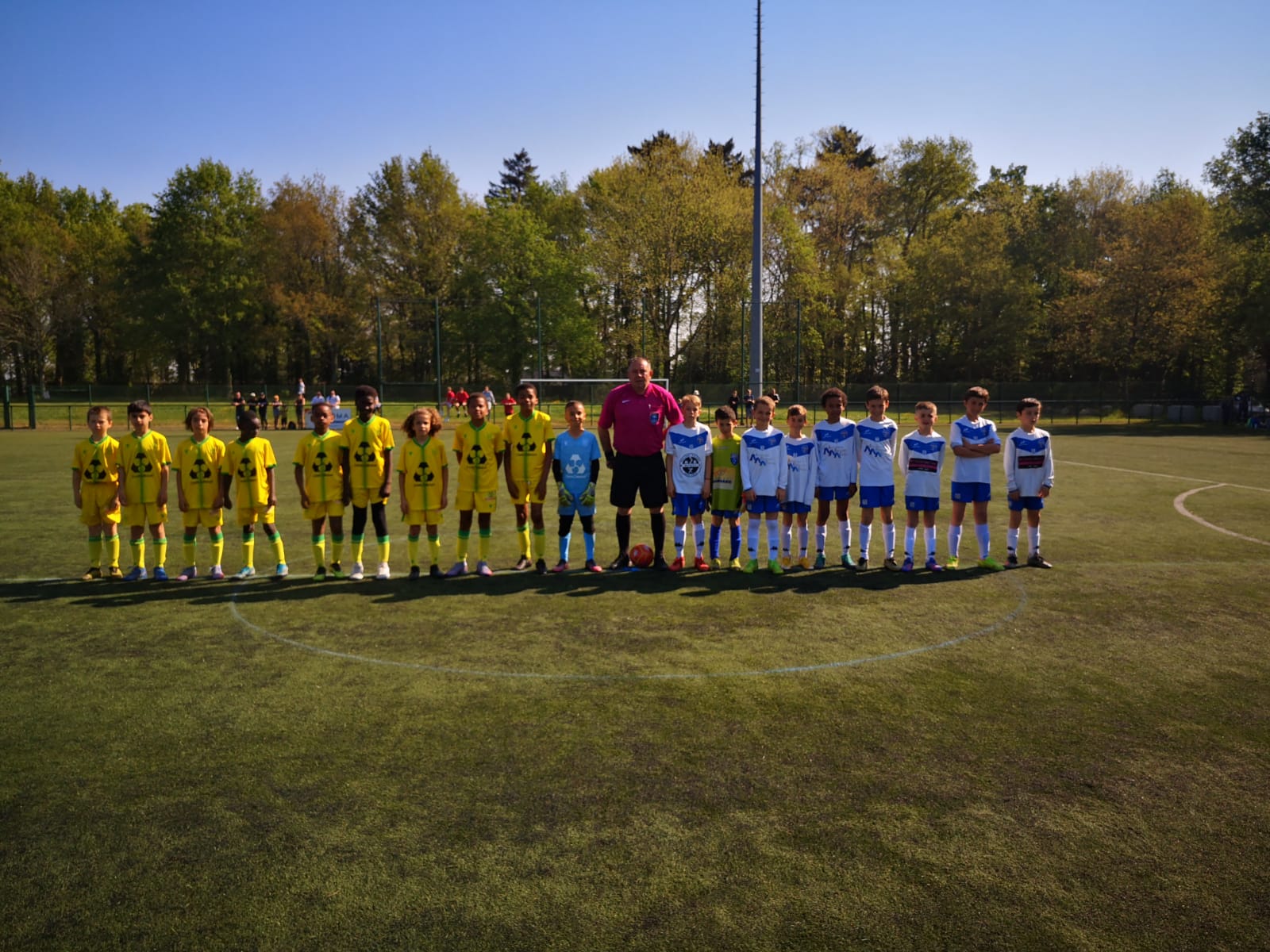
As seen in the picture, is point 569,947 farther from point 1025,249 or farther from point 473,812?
point 1025,249

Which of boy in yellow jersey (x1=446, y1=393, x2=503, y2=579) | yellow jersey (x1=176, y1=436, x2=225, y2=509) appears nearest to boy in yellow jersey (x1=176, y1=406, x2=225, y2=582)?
yellow jersey (x1=176, y1=436, x2=225, y2=509)

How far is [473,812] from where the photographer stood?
3.83m

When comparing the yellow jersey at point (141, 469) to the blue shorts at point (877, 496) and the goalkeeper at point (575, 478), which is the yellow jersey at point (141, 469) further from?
the blue shorts at point (877, 496)

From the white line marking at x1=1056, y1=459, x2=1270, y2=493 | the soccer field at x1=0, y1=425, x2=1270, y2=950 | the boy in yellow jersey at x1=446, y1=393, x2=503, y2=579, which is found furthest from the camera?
the white line marking at x1=1056, y1=459, x2=1270, y2=493

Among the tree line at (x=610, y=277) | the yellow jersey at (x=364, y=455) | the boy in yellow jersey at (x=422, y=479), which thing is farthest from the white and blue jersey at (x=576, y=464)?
the tree line at (x=610, y=277)

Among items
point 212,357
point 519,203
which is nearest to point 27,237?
A: point 212,357

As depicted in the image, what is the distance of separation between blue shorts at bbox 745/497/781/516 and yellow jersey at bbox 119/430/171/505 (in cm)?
618

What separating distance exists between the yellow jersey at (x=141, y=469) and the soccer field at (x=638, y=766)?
1.03 metres

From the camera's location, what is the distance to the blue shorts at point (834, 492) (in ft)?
29.5

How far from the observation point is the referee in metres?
8.84

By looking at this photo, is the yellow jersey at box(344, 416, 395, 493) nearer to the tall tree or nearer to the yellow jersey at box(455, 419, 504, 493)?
the yellow jersey at box(455, 419, 504, 493)

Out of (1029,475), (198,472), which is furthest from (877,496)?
(198,472)

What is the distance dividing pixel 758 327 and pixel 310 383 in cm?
4186

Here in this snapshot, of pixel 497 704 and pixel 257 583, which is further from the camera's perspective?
pixel 257 583
